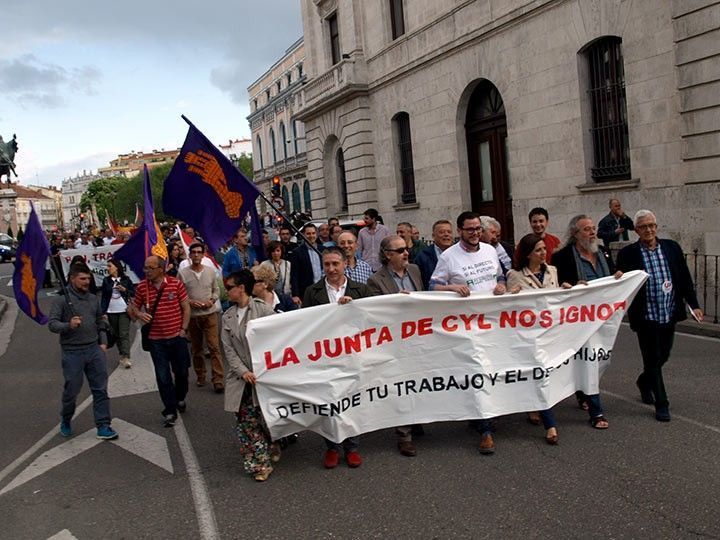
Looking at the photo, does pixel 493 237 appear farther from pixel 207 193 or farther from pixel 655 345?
pixel 207 193

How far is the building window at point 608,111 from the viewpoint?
15.3 metres

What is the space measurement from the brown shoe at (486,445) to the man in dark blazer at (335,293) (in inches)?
36.8

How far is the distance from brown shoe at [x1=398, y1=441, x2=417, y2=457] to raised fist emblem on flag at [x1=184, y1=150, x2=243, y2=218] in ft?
10.7

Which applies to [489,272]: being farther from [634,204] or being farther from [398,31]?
[398,31]

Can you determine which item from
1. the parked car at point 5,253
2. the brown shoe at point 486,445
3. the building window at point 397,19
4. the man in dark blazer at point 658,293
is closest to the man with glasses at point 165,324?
Answer: the brown shoe at point 486,445

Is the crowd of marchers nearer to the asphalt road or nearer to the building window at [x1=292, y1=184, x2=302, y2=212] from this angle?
the asphalt road

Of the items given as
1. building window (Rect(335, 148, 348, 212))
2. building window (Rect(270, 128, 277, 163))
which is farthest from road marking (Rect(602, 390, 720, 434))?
building window (Rect(270, 128, 277, 163))

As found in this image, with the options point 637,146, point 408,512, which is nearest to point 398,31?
point 637,146

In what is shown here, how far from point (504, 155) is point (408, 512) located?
16304 millimetres

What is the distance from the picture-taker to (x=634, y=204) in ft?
48.4

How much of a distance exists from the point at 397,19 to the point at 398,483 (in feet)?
68.3

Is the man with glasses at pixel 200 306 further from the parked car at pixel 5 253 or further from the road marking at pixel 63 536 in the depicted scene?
the parked car at pixel 5 253

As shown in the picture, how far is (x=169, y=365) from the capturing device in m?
7.32

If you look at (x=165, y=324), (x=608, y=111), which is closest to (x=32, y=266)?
(x=165, y=324)
